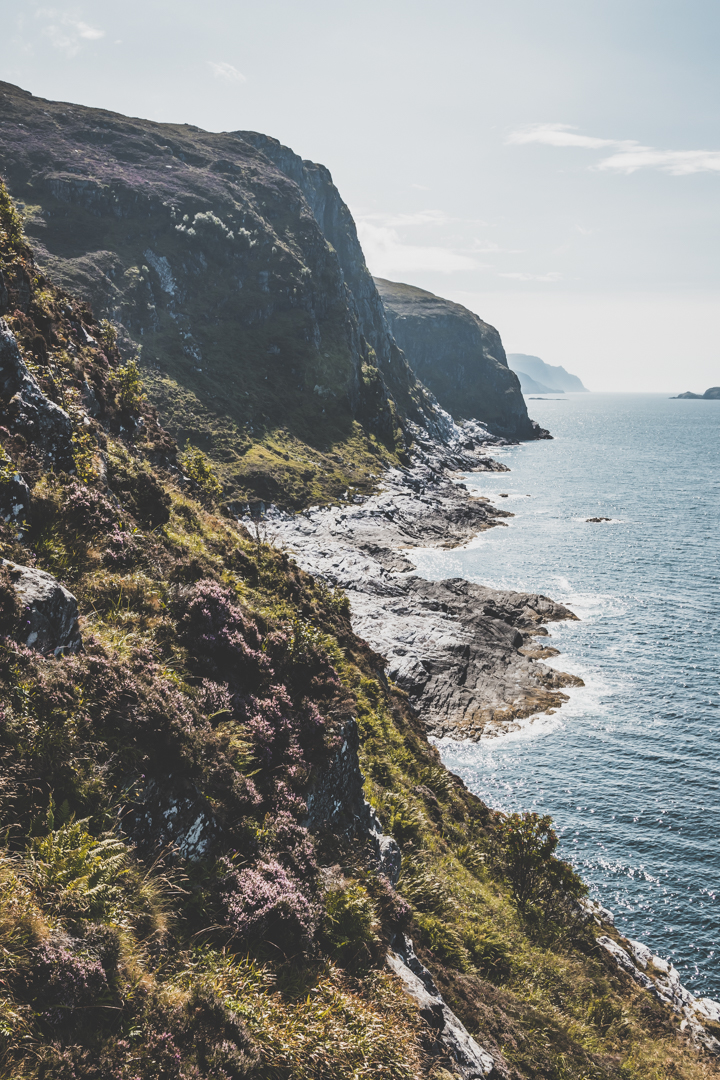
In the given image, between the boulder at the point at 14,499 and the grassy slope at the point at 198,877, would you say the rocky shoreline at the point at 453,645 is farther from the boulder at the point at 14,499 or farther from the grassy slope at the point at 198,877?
the boulder at the point at 14,499

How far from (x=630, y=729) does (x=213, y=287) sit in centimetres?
12372

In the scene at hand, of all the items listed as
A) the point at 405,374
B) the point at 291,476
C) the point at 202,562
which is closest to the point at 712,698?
the point at 202,562

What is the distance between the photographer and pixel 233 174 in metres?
153

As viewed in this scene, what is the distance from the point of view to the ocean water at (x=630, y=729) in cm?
2766

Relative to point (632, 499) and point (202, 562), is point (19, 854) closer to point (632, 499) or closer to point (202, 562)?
point (202, 562)

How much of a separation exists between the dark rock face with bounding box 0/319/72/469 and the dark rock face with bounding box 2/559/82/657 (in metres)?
4.63

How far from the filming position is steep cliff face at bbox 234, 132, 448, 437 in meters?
172

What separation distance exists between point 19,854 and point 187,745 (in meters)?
2.81

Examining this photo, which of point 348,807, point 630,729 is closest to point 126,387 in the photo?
point 348,807

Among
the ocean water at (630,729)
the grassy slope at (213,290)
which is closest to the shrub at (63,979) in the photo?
the ocean water at (630,729)

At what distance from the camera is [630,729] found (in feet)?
131

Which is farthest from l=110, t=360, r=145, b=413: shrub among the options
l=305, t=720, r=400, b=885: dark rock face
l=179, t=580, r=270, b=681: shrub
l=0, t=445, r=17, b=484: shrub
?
l=305, t=720, r=400, b=885: dark rock face

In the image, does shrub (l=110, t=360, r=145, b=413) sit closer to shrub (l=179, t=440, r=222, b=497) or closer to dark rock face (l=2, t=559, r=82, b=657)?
shrub (l=179, t=440, r=222, b=497)

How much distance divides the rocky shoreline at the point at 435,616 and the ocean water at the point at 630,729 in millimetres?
2358
